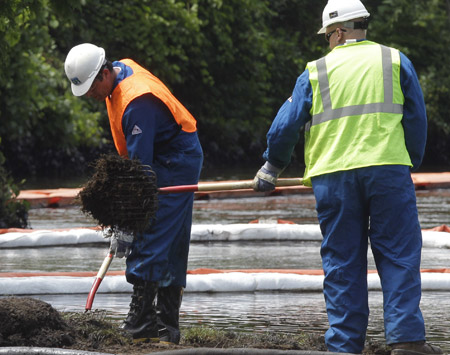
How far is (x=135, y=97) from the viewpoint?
20.0 feet

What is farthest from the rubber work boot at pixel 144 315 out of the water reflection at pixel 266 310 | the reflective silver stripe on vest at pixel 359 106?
the reflective silver stripe on vest at pixel 359 106

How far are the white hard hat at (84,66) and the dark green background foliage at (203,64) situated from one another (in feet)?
50.6

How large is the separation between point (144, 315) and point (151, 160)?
933 millimetres

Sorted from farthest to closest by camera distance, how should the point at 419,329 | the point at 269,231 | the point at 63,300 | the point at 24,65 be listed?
the point at 24,65, the point at 269,231, the point at 63,300, the point at 419,329

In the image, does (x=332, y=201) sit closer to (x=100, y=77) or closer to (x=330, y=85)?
(x=330, y=85)

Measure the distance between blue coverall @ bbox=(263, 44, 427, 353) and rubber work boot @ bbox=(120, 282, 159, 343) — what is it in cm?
120

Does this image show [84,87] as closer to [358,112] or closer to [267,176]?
[267,176]

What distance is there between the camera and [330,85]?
5512 millimetres

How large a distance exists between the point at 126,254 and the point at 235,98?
27.2 m

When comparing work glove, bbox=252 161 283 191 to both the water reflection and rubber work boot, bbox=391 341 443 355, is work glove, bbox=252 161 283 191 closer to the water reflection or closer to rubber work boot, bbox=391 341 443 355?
rubber work boot, bbox=391 341 443 355

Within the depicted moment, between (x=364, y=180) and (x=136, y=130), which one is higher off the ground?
(x=136, y=130)

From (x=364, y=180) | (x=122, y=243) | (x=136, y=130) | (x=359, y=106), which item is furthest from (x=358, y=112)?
(x=122, y=243)

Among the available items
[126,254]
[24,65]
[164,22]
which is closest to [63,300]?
[126,254]

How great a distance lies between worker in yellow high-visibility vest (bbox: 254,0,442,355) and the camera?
17.7ft
